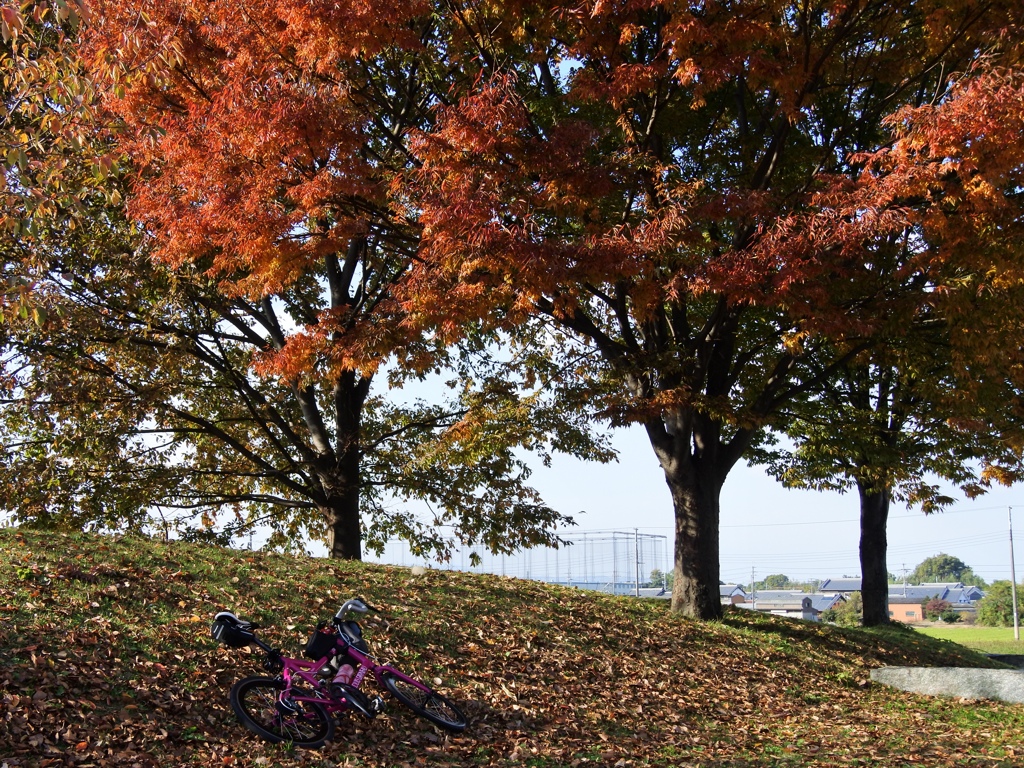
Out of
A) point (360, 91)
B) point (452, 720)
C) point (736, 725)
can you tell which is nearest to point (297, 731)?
point (452, 720)

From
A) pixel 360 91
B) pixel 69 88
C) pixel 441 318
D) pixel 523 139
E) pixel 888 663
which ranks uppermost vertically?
pixel 360 91

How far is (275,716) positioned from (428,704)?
A: 1383 millimetres

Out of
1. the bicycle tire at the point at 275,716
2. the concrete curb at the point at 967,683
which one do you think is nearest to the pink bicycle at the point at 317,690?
the bicycle tire at the point at 275,716

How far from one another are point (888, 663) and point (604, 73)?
989cm

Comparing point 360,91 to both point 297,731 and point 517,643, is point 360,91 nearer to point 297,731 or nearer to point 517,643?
point 517,643

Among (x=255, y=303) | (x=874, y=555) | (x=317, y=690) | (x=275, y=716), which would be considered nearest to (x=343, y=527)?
(x=255, y=303)

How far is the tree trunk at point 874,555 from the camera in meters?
21.0

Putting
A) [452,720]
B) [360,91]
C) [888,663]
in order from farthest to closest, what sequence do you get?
[888,663] → [360,91] → [452,720]

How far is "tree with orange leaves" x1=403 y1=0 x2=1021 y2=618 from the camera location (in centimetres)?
1040

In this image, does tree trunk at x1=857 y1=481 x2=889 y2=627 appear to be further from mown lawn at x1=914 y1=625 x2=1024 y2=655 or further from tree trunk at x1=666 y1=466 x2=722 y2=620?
tree trunk at x1=666 y1=466 x2=722 y2=620

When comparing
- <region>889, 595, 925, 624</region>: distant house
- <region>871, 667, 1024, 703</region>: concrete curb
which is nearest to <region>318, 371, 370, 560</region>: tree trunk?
<region>871, 667, 1024, 703</region>: concrete curb

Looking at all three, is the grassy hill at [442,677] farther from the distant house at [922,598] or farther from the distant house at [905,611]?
the distant house at [905,611]

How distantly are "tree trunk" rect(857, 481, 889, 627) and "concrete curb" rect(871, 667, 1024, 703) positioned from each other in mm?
9467

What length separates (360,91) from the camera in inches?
468
